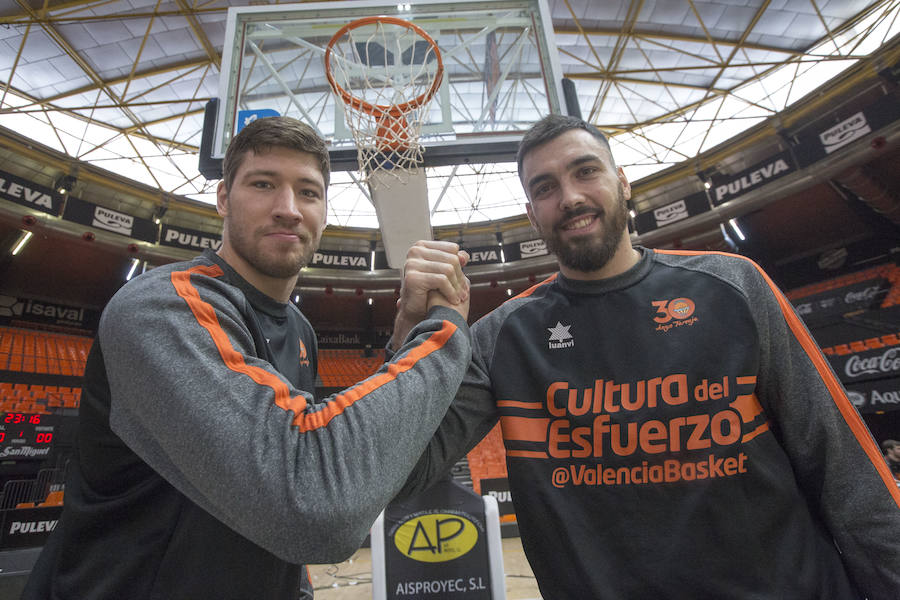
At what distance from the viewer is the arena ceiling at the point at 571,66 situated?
26.7 feet

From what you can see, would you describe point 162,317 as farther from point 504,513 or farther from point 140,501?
point 504,513

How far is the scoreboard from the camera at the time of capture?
7.62 meters

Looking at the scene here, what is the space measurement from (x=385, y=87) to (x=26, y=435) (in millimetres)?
9330

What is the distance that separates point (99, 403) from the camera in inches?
42.3

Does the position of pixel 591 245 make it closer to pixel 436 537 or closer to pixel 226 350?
pixel 226 350

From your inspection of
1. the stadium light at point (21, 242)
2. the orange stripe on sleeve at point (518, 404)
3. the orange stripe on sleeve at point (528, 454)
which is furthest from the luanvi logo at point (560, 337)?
the stadium light at point (21, 242)

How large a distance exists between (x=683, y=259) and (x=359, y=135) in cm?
206

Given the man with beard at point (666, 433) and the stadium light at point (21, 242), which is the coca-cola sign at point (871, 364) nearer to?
the man with beard at point (666, 433)

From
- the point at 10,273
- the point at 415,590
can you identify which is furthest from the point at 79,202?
the point at 415,590

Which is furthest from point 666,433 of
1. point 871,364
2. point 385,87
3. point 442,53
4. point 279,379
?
point 871,364

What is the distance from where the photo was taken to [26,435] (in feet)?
25.7

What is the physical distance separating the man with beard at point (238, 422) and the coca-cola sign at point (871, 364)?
33.7 feet

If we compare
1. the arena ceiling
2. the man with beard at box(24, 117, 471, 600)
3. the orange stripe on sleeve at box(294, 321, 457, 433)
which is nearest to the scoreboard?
the arena ceiling

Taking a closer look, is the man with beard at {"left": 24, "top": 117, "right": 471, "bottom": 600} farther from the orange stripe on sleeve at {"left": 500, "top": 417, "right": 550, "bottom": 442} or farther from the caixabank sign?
the caixabank sign
